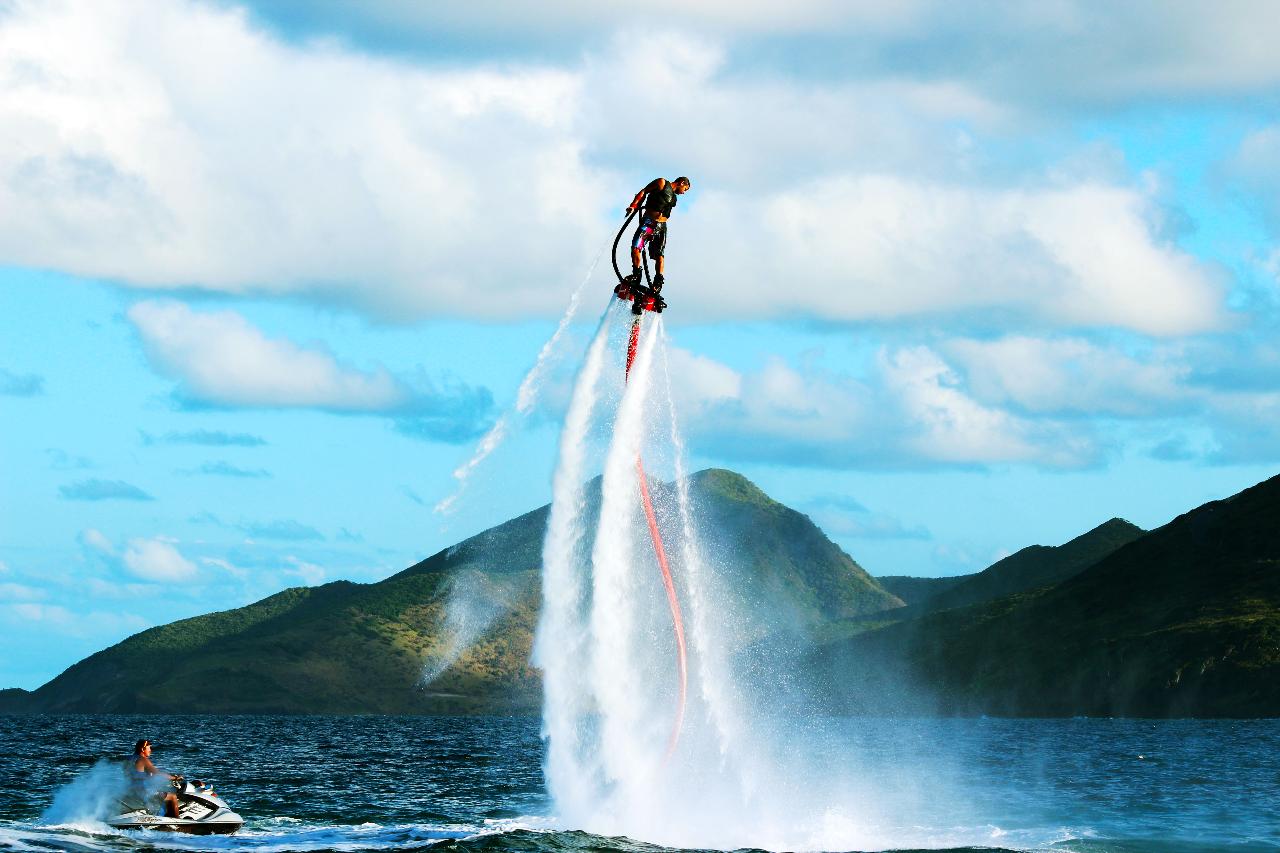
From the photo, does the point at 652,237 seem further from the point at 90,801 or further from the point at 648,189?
the point at 90,801

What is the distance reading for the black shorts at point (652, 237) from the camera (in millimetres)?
50562

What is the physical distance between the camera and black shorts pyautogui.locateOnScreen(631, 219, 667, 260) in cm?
5056

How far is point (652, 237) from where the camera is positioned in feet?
167

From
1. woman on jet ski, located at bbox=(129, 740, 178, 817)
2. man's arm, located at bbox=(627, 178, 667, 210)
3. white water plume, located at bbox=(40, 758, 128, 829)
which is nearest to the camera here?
man's arm, located at bbox=(627, 178, 667, 210)

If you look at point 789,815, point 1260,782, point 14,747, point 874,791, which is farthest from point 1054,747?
point 14,747

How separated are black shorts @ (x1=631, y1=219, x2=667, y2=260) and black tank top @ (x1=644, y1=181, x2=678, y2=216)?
0.34 m

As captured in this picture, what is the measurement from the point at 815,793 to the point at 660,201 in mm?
47349

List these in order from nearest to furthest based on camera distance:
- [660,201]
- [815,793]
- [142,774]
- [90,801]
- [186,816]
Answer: [660,201] < [186,816] < [142,774] < [90,801] < [815,793]

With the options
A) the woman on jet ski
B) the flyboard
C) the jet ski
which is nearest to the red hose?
the flyboard

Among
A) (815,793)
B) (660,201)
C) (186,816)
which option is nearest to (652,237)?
(660,201)

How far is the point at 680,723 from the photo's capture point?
59188 mm

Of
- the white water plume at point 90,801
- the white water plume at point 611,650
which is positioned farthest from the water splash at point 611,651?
the white water plume at point 90,801

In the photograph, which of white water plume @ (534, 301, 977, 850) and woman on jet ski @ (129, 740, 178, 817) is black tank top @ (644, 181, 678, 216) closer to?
white water plume @ (534, 301, 977, 850)

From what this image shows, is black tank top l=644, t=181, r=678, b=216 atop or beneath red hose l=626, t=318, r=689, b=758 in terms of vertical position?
atop
